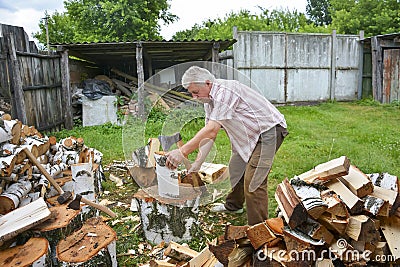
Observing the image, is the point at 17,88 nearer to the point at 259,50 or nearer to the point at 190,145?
the point at 190,145

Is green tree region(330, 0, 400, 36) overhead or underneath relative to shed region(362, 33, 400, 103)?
overhead

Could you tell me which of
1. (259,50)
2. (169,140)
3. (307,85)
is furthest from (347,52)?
(169,140)

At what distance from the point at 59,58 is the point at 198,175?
198 inches

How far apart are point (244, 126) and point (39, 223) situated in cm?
141

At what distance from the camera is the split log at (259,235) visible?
1661 mm

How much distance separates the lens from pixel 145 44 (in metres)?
6.05

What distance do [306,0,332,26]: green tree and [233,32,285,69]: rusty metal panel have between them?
74.4ft

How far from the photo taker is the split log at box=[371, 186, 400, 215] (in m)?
1.77

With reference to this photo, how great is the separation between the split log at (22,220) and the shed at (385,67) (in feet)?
30.0

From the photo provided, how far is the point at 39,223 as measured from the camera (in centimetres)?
186

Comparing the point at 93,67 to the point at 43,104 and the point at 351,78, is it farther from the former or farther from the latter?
the point at 351,78

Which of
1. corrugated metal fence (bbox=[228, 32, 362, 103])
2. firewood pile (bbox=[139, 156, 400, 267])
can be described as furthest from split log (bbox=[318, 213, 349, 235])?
corrugated metal fence (bbox=[228, 32, 362, 103])

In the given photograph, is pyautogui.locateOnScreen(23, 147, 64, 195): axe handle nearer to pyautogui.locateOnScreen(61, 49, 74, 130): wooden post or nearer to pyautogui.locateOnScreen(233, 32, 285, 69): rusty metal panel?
pyautogui.locateOnScreen(61, 49, 74, 130): wooden post

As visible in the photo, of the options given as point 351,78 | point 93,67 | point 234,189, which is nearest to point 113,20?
point 93,67
